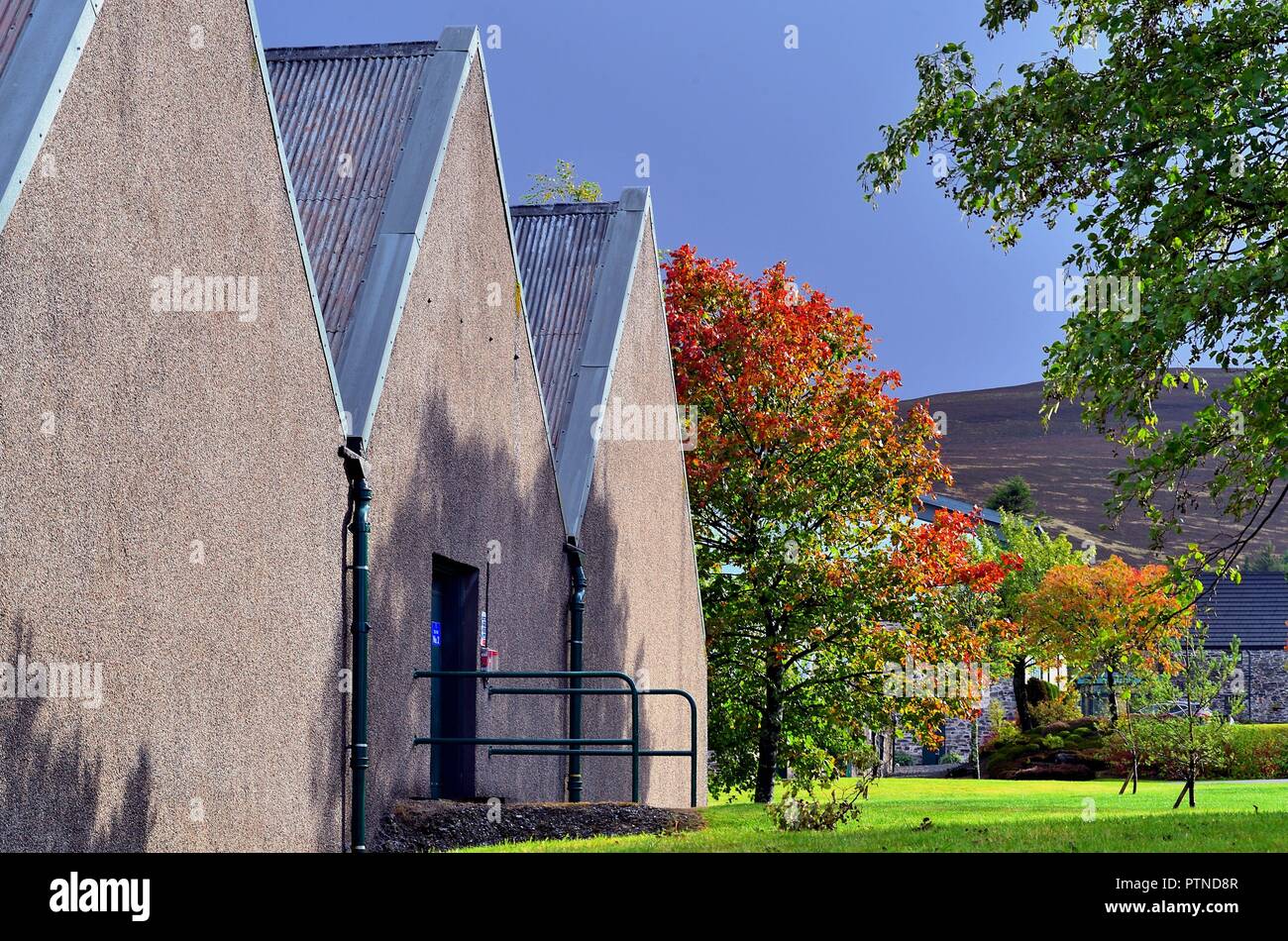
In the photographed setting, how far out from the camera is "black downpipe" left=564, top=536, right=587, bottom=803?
16.7 meters

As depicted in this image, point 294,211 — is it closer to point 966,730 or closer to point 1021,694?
point 1021,694

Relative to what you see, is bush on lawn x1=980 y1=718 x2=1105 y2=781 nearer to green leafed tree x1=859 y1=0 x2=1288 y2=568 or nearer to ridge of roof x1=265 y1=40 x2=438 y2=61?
green leafed tree x1=859 y1=0 x2=1288 y2=568

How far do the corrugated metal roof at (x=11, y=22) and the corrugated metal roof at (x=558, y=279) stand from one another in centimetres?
1009

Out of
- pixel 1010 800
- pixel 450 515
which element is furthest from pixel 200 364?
pixel 1010 800

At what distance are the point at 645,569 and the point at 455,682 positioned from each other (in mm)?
6583

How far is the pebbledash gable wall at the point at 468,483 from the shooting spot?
38.8 ft

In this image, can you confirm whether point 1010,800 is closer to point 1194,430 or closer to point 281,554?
point 1194,430

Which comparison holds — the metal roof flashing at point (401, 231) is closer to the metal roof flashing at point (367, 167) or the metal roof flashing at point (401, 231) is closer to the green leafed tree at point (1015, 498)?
the metal roof flashing at point (367, 167)

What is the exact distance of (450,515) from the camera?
13227 millimetres

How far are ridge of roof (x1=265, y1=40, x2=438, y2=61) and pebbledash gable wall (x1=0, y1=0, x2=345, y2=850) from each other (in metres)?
4.65

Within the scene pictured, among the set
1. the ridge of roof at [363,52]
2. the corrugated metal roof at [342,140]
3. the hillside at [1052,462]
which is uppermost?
the hillside at [1052,462]

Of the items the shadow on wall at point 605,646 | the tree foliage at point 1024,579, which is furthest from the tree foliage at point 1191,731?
the tree foliage at point 1024,579

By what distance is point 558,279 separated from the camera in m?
19.4

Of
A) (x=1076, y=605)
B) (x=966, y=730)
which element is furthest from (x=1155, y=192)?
(x=966, y=730)
